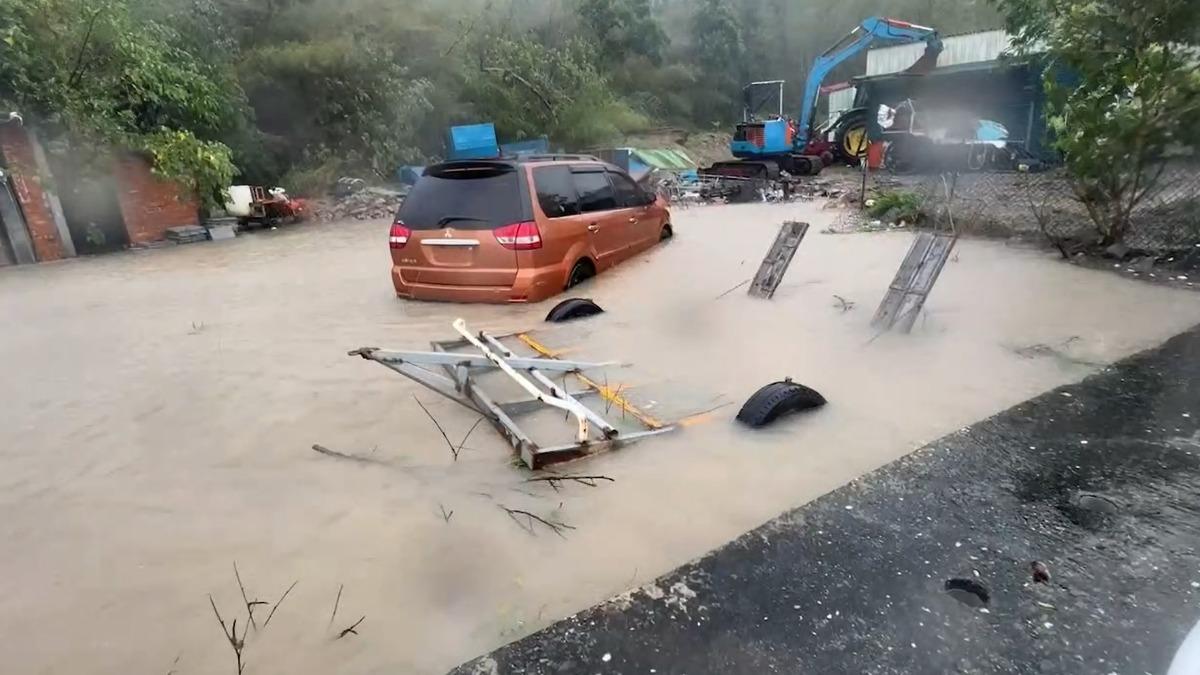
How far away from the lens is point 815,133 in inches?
957

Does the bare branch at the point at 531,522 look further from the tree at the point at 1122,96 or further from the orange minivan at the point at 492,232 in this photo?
the tree at the point at 1122,96

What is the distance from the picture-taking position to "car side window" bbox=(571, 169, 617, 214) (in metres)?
7.64

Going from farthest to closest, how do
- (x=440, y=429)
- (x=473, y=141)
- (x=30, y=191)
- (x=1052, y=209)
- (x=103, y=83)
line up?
(x=473, y=141) → (x=103, y=83) → (x=30, y=191) → (x=1052, y=209) → (x=440, y=429)

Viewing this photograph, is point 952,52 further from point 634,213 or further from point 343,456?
point 343,456

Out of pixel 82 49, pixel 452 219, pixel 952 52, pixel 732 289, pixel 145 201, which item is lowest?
pixel 732 289

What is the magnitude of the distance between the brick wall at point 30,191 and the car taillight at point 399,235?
8584 mm

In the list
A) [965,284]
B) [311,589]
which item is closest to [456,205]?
[311,589]

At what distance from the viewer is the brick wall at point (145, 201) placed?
508 inches

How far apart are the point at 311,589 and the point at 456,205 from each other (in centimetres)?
453

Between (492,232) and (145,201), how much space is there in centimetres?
1014

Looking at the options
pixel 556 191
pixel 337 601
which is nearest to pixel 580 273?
pixel 556 191

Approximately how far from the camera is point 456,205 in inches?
267

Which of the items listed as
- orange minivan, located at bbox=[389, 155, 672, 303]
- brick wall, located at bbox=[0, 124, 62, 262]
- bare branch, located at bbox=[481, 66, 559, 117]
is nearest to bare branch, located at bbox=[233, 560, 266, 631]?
orange minivan, located at bbox=[389, 155, 672, 303]

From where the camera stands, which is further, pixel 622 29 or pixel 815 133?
pixel 622 29
